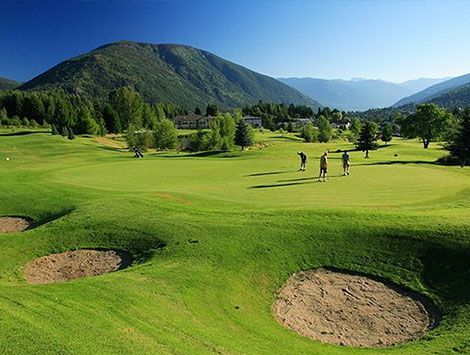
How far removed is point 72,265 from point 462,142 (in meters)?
49.6

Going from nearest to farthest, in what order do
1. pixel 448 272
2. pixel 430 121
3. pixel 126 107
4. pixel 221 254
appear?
pixel 448 272 → pixel 221 254 → pixel 430 121 → pixel 126 107

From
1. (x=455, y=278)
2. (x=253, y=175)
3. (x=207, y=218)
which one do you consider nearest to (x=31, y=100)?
(x=253, y=175)

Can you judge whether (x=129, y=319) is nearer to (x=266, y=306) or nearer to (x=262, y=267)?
(x=266, y=306)

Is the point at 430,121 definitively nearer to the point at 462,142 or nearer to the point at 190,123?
the point at 462,142

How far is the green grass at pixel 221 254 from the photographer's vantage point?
1042 centimetres

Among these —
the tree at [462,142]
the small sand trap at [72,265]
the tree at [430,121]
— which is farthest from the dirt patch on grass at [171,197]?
the tree at [430,121]

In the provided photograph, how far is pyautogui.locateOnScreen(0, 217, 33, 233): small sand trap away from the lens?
78.0ft

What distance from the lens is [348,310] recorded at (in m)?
13.1

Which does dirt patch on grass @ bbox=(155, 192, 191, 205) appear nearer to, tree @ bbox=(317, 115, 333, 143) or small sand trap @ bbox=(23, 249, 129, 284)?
small sand trap @ bbox=(23, 249, 129, 284)

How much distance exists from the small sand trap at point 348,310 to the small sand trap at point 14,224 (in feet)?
56.5

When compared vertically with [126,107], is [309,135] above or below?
below

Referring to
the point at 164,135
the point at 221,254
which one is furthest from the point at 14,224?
the point at 164,135

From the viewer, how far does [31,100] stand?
476 ft

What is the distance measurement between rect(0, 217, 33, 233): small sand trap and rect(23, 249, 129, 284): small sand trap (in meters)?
6.72
